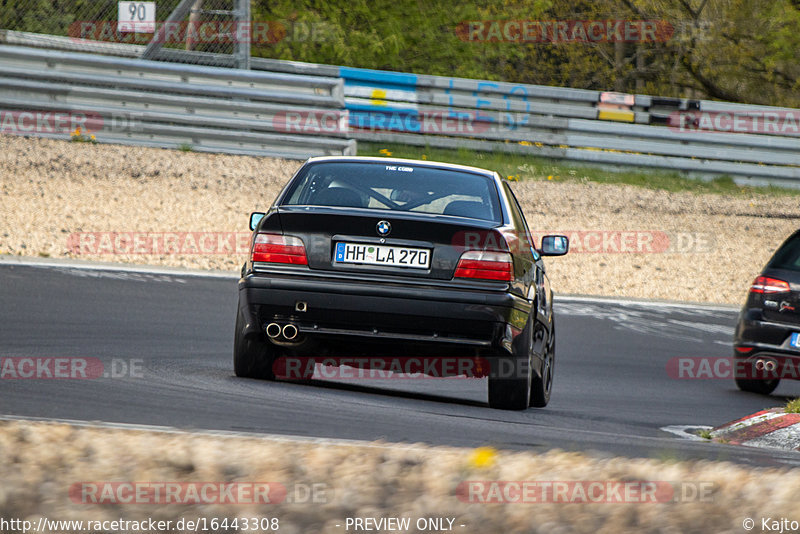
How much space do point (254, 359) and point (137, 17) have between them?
39.9 feet

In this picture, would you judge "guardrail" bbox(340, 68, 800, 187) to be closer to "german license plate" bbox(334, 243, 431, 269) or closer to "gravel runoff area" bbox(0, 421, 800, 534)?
"german license plate" bbox(334, 243, 431, 269)

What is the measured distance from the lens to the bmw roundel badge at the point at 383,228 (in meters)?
7.05

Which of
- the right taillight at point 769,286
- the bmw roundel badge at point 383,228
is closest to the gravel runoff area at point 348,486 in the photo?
the bmw roundel badge at point 383,228

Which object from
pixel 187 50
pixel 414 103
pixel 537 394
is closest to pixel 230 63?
pixel 187 50

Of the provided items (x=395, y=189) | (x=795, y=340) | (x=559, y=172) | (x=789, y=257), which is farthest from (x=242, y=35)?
(x=395, y=189)

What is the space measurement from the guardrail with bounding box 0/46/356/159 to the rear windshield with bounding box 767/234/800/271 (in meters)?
8.87

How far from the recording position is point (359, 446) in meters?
4.77

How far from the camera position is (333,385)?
26.7 ft

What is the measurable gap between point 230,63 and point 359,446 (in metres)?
14.9

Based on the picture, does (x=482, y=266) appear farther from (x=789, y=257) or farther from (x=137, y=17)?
(x=137, y=17)

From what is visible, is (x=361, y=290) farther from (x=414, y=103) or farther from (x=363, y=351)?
(x=414, y=103)

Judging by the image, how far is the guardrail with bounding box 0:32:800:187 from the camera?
66.7 ft

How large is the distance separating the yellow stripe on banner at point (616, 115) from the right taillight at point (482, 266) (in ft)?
47.6

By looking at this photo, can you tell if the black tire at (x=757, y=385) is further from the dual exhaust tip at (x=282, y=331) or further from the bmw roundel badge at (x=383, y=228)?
the dual exhaust tip at (x=282, y=331)
